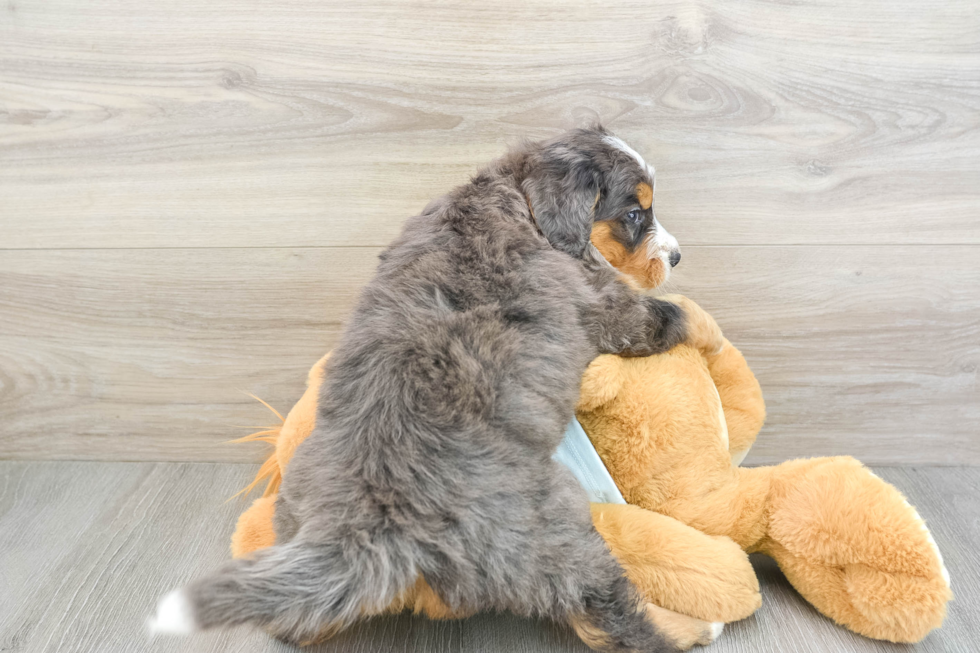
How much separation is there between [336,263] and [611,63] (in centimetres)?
80

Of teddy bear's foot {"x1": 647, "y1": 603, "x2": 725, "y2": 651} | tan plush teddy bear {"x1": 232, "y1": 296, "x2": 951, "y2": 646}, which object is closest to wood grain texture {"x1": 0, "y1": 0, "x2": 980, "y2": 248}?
tan plush teddy bear {"x1": 232, "y1": 296, "x2": 951, "y2": 646}

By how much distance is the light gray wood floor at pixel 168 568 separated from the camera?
119 cm

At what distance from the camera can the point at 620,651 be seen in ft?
3.34

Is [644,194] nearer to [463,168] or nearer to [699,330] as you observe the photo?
[699,330]

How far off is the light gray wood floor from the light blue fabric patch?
26 cm

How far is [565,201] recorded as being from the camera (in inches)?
47.2

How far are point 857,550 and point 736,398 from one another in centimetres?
35

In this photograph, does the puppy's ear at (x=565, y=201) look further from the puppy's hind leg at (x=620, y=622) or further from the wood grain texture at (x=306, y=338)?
the puppy's hind leg at (x=620, y=622)

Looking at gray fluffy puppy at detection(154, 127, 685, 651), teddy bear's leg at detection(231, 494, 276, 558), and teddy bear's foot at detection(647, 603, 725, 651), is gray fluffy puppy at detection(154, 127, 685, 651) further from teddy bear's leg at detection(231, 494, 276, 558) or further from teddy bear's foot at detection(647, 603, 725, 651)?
teddy bear's leg at detection(231, 494, 276, 558)

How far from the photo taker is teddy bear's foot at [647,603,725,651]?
1.06 meters

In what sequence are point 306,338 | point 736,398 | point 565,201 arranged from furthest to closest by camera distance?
point 306,338 → point 736,398 → point 565,201

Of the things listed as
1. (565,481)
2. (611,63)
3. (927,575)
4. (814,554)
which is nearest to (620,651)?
(565,481)

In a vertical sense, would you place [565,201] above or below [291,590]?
above

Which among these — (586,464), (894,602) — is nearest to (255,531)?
(586,464)
